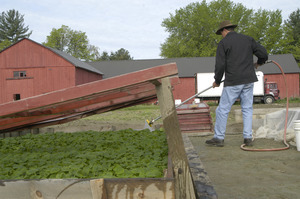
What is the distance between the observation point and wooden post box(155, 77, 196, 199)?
1.85 meters

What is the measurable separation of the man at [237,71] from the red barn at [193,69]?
87.9 ft

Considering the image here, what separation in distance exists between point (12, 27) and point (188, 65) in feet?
180

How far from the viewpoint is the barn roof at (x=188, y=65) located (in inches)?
1320

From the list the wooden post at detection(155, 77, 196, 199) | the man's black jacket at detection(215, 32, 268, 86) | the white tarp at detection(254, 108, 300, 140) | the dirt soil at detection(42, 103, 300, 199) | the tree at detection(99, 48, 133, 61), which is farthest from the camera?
the tree at detection(99, 48, 133, 61)

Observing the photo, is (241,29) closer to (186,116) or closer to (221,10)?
(221,10)

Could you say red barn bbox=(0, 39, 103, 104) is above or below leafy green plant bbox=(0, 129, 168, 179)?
above

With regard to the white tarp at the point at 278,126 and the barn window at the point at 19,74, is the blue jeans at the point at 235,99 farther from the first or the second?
the barn window at the point at 19,74

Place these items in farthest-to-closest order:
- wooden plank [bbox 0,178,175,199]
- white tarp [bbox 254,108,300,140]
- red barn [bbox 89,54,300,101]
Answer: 1. red barn [bbox 89,54,300,101]
2. white tarp [bbox 254,108,300,140]
3. wooden plank [bbox 0,178,175,199]

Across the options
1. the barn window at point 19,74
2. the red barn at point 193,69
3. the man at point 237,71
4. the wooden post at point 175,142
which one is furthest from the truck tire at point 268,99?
the wooden post at point 175,142

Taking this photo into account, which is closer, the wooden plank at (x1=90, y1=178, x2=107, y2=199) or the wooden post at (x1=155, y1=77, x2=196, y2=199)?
the wooden plank at (x1=90, y1=178, x2=107, y2=199)

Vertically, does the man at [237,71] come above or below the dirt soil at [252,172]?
above

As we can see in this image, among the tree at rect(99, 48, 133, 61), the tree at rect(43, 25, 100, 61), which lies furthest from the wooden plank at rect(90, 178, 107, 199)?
the tree at rect(99, 48, 133, 61)

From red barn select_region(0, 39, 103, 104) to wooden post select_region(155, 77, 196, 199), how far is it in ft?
93.0

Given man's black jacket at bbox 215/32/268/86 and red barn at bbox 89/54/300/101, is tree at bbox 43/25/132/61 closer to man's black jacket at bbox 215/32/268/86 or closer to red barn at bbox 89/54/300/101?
red barn at bbox 89/54/300/101
